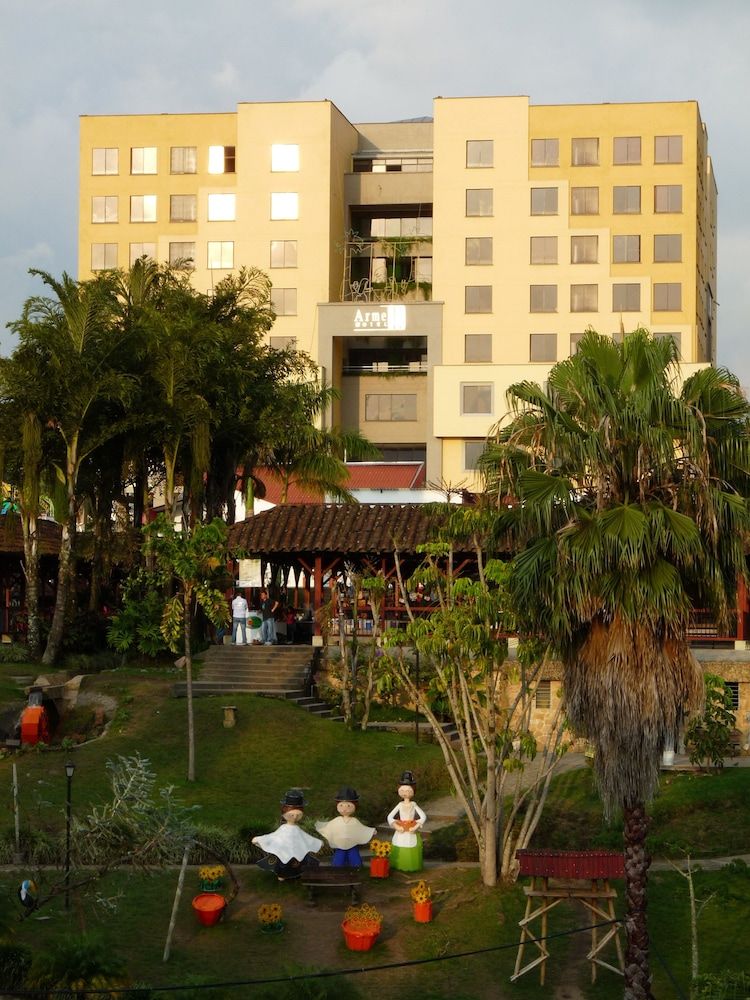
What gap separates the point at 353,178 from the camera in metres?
66.5

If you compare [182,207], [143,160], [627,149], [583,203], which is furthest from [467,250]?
[143,160]

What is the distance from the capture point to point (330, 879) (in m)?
19.2

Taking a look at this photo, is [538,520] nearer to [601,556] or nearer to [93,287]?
[601,556]

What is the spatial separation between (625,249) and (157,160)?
23.6 m

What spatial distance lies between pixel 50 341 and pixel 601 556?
71.9ft

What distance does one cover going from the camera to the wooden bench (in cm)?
1914

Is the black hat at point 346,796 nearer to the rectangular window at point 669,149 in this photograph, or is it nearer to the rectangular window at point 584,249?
the rectangular window at point 584,249

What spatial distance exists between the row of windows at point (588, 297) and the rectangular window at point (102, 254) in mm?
18439

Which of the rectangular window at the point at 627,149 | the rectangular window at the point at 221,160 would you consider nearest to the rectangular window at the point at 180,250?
the rectangular window at the point at 221,160

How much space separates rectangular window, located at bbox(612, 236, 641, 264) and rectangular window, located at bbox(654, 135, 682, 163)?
3.82 meters

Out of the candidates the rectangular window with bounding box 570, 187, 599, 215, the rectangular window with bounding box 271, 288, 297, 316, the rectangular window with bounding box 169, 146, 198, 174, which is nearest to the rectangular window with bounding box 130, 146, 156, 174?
the rectangular window with bounding box 169, 146, 198, 174

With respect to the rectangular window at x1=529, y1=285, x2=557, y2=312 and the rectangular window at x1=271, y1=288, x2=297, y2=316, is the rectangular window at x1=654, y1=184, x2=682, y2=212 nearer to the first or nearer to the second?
the rectangular window at x1=529, y1=285, x2=557, y2=312

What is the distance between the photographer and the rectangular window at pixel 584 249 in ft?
201

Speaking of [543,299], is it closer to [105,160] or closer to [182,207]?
[182,207]
